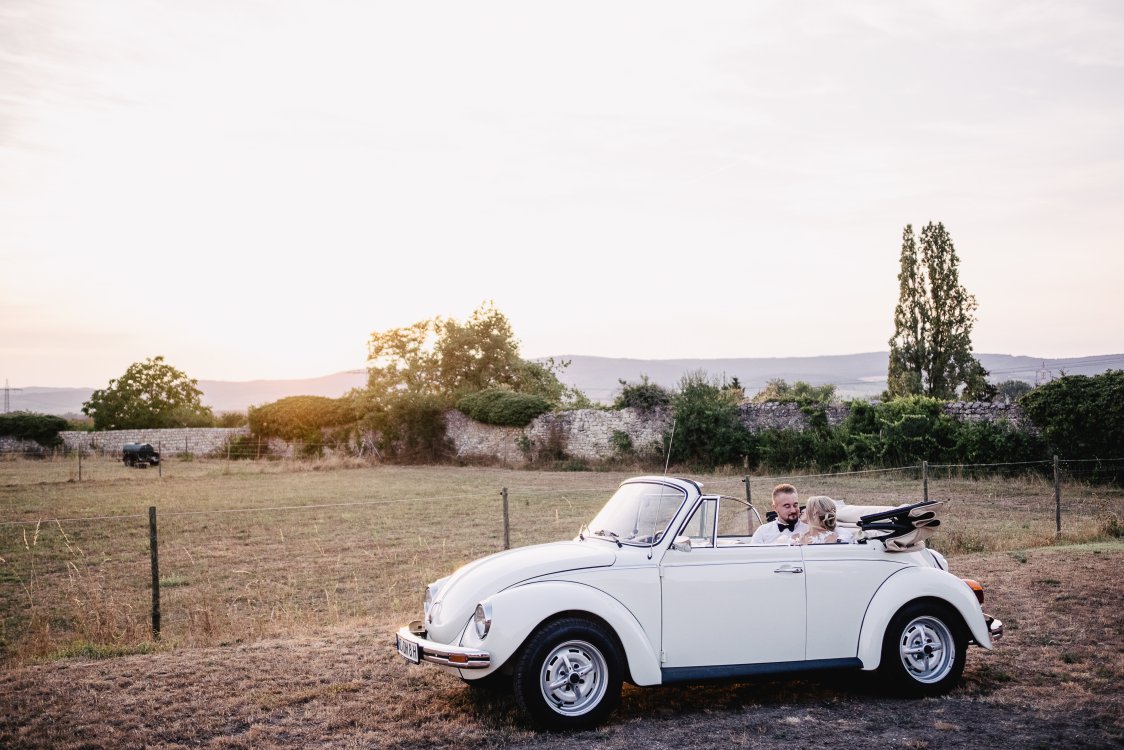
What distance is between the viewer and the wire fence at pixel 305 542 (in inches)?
377

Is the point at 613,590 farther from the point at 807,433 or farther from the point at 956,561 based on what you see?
the point at 807,433

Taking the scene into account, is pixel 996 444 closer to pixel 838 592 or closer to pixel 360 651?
pixel 838 592

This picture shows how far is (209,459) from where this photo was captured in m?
44.8

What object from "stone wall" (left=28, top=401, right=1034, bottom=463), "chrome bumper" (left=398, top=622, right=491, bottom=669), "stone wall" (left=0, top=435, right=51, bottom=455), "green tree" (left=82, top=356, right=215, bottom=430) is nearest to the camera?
"chrome bumper" (left=398, top=622, right=491, bottom=669)

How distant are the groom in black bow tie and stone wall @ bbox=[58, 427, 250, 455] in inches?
1766

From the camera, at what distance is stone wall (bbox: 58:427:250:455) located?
48156 mm

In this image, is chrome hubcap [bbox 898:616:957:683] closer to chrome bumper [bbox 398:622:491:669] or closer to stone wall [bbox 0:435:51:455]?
chrome bumper [bbox 398:622:491:669]

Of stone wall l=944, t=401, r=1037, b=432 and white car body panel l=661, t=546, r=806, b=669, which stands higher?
stone wall l=944, t=401, r=1037, b=432

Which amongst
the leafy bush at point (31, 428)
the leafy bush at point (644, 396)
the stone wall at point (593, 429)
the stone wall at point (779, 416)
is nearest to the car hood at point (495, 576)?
the stone wall at point (593, 429)

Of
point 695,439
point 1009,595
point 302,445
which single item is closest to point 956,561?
point 1009,595

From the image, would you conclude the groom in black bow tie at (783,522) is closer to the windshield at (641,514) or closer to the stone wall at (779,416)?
the windshield at (641,514)

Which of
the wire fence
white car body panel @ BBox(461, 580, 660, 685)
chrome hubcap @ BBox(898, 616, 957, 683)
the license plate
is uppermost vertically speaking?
white car body panel @ BBox(461, 580, 660, 685)

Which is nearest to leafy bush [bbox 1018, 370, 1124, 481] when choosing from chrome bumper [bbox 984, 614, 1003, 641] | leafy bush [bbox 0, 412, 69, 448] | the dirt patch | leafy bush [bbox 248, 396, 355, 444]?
the dirt patch

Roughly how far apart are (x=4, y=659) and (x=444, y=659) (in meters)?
5.14
